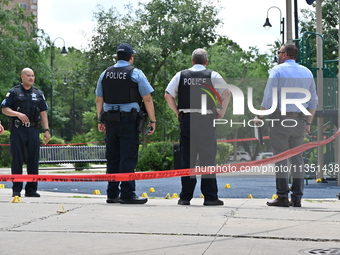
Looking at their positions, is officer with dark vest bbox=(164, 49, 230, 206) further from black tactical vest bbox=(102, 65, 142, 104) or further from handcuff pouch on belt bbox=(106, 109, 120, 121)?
handcuff pouch on belt bbox=(106, 109, 120, 121)

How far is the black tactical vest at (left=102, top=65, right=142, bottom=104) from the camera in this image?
29.1 ft

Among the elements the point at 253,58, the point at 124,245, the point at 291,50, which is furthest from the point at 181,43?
the point at 253,58

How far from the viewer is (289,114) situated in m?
8.73

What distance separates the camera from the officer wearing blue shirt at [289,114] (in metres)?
8.69

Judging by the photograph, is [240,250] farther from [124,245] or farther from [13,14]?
[13,14]

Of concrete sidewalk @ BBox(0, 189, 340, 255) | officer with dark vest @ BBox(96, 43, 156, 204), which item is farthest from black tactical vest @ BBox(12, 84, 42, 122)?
concrete sidewalk @ BBox(0, 189, 340, 255)

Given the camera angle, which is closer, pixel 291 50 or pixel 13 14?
pixel 291 50

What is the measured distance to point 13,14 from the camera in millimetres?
37906

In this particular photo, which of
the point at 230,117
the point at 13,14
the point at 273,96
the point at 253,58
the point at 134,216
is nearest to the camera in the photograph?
the point at 134,216

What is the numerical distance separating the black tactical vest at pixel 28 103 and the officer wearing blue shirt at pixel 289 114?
352cm

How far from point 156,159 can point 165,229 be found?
14953 millimetres

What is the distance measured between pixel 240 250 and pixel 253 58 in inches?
2440

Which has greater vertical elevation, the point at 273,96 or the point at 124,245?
the point at 273,96

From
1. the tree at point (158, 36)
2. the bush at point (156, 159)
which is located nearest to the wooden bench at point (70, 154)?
the tree at point (158, 36)
